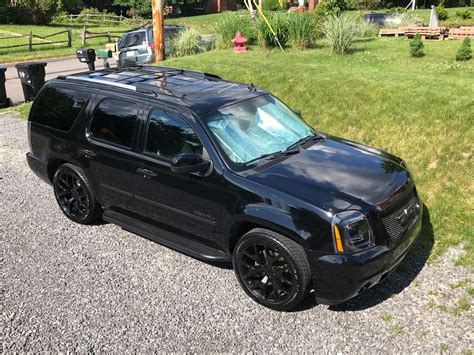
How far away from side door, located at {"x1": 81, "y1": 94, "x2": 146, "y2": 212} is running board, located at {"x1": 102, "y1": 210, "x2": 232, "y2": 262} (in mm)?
120

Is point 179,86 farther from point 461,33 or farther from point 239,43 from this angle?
point 461,33

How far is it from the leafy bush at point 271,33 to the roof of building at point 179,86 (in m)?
8.79

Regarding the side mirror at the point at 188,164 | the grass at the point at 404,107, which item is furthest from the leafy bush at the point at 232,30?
the side mirror at the point at 188,164

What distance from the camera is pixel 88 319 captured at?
423 centimetres

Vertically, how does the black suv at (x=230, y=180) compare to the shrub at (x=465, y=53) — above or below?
below

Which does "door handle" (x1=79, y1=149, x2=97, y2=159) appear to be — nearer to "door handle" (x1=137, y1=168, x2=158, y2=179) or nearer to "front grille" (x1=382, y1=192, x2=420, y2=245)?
"door handle" (x1=137, y1=168, x2=158, y2=179)

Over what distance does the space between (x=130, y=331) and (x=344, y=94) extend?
6209 mm

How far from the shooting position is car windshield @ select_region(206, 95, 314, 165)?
4.73 m

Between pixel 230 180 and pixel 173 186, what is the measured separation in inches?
27.2

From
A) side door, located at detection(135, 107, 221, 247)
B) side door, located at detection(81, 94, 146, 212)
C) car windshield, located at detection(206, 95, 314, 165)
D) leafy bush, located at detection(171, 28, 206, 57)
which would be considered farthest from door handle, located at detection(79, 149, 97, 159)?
leafy bush, located at detection(171, 28, 206, 57)

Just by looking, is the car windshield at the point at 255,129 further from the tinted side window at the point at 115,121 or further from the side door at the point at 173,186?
the tinted side window at the point at 115,121

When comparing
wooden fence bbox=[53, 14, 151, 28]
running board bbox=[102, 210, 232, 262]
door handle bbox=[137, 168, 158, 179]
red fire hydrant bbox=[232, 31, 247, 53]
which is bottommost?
running board bbox=[102, 210, 232, 262]

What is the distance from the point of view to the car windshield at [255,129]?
4734mm

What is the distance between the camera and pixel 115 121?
533cm
